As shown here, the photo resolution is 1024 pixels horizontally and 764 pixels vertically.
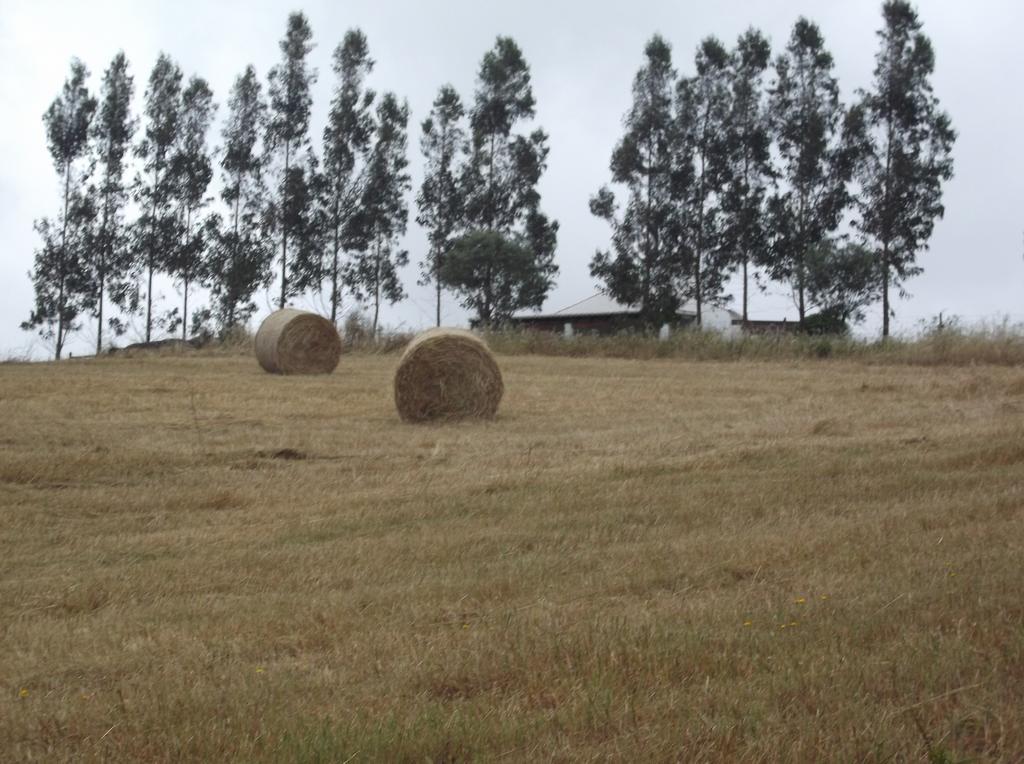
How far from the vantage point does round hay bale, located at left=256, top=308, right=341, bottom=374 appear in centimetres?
2236

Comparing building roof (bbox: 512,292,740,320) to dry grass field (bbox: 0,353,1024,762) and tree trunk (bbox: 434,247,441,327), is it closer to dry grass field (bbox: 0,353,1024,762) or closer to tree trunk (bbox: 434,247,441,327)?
tree trunk (bbox: 434,247,441,327)

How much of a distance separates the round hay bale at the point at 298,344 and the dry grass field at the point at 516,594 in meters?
10.4

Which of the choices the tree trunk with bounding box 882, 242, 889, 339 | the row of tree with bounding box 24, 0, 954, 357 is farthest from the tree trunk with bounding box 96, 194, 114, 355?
the tree trunk with bounding box 882, 242, 889, 339

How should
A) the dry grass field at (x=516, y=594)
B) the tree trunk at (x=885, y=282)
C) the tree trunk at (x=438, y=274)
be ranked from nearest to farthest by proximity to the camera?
1. the dry grass field at (x=516, y=594)
2. the tree trunk at (x=885, y=282)
3. the tree trunk at (x=438, y=274)

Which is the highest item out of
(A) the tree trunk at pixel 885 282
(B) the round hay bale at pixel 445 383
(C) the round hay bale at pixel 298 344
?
(A) the tree trunk at pixel 885 282

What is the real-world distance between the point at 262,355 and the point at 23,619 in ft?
59.3

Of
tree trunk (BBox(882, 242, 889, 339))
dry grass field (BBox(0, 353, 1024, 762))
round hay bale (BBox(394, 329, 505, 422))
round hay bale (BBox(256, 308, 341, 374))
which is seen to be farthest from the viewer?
tree trunk (BBox(882, 242, 889, 339))

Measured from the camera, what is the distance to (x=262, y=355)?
22984 millimetres

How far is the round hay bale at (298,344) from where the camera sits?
22359 mm

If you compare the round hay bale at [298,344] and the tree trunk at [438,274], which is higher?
the tree trunk at [438,274]

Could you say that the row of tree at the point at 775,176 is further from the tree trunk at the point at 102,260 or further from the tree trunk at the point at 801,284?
the tree trunk at the point at 102,260

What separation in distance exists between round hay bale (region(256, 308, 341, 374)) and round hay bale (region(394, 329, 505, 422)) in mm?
8164

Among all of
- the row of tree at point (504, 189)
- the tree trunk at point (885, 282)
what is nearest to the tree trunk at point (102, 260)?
the row of tree at point (504, 189)

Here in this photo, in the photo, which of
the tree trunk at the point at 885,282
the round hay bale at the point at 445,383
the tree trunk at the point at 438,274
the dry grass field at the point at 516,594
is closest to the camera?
the dry grass field at the point at 516,594
